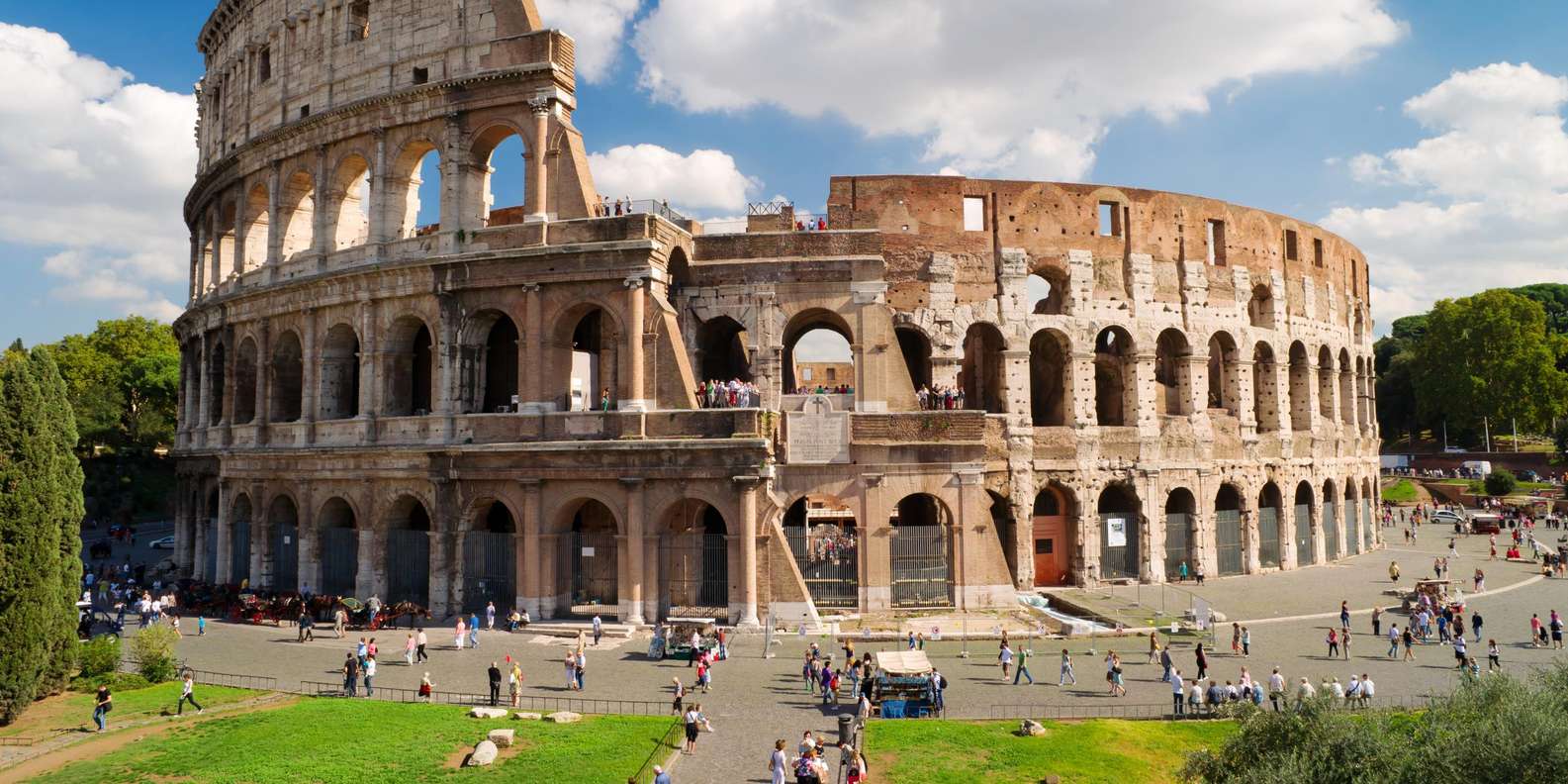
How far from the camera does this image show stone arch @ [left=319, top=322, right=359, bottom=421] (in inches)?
1161

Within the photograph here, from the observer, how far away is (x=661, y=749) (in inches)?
623

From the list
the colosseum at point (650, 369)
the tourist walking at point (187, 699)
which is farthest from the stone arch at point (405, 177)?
the tourist walking at point (187, 699)

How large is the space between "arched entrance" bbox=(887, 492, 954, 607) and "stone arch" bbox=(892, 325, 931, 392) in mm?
6013

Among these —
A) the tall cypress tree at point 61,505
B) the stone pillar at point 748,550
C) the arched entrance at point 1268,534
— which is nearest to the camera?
the tall cypress tree at point 61,505

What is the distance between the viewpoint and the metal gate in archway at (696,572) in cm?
2517

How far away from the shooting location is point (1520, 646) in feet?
77.4

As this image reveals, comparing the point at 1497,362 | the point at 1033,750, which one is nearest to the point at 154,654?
the point at 1033,750

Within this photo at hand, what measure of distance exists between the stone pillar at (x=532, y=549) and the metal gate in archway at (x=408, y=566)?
3607 millimetres

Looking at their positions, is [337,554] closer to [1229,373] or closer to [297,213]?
[297,213]

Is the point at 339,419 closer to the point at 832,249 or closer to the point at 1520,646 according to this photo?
the point at 832,249

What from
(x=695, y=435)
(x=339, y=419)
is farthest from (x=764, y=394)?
(x=339, y=419)

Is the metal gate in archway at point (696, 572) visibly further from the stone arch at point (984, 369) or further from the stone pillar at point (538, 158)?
the stone arch at point (984, 369)

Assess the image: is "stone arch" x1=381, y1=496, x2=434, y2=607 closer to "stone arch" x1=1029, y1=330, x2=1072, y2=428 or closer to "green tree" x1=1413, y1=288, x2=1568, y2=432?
"stone arch" x1=1029, y1=330, x2=1072, y2=428

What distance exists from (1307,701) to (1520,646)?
15.5 metres
